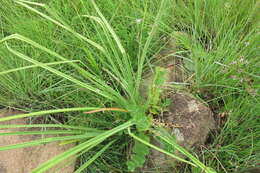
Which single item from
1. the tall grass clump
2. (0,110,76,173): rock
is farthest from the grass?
(0,110,76,173): rock

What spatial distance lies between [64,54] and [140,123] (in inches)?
23.6

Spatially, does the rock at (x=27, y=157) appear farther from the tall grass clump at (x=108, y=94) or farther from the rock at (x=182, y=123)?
the rock at (x=182, y=123)

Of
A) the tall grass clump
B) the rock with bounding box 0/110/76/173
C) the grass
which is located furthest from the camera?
the rock with bounding box 0/110/76/173

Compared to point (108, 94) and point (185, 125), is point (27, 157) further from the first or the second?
point (185, 125)

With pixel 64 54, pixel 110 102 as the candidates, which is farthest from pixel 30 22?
pixel 110 102

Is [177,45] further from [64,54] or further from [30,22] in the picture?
[30,22]

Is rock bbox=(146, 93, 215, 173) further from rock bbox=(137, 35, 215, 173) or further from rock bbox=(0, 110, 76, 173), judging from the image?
rock bbox=(0, 110, 76, 173)

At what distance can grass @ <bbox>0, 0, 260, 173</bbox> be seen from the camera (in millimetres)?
1044

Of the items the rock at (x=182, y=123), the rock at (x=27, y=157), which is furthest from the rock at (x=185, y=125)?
the rock at (x=27, y=157)

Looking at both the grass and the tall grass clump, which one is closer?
the tall grass clump

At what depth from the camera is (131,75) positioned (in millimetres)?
946

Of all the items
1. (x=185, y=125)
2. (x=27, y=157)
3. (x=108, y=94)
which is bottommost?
(x=27, y=157)

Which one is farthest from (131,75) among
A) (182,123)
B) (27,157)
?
(27,157)

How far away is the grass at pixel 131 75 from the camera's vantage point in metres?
1.04
